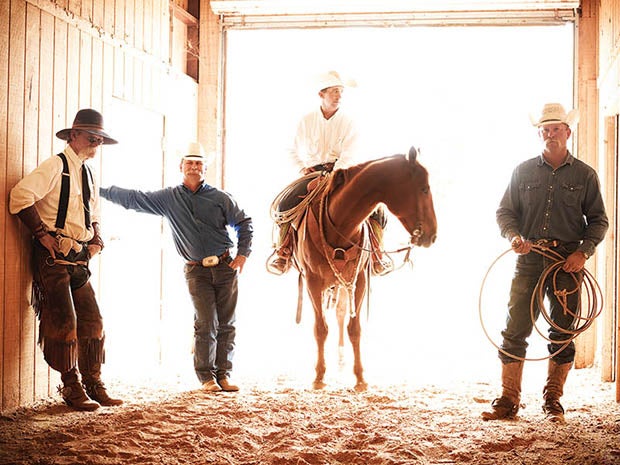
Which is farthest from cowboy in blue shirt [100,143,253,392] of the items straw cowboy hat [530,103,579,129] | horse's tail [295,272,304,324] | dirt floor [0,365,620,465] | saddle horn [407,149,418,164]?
straw cowboy hat [530,103,579,129]

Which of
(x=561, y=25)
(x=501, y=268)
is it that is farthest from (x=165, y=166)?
(x=501, y=268)

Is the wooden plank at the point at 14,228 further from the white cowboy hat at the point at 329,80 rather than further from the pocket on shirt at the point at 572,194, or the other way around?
the pocket on shirt at the point at 572,194

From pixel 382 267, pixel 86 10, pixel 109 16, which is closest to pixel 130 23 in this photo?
pixel 109 16

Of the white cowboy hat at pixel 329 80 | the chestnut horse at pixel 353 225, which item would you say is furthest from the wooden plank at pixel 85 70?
the chestnut horse at pixel 353 225

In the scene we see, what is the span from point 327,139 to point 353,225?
93 cm

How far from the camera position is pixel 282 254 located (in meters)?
5.57

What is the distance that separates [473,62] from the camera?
9195 millimetres

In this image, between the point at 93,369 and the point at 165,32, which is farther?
the point at 165,32

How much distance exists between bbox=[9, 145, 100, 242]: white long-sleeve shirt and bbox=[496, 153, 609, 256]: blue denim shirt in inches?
107

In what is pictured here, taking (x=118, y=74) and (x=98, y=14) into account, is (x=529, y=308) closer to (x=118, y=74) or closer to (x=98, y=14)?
(x=118, y=74)

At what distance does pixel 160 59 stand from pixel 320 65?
3.07 m

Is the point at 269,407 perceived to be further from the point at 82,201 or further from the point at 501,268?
the point at 501,268

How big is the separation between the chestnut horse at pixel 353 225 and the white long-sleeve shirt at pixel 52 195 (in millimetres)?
1623

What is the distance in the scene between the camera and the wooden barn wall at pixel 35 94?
428cm
